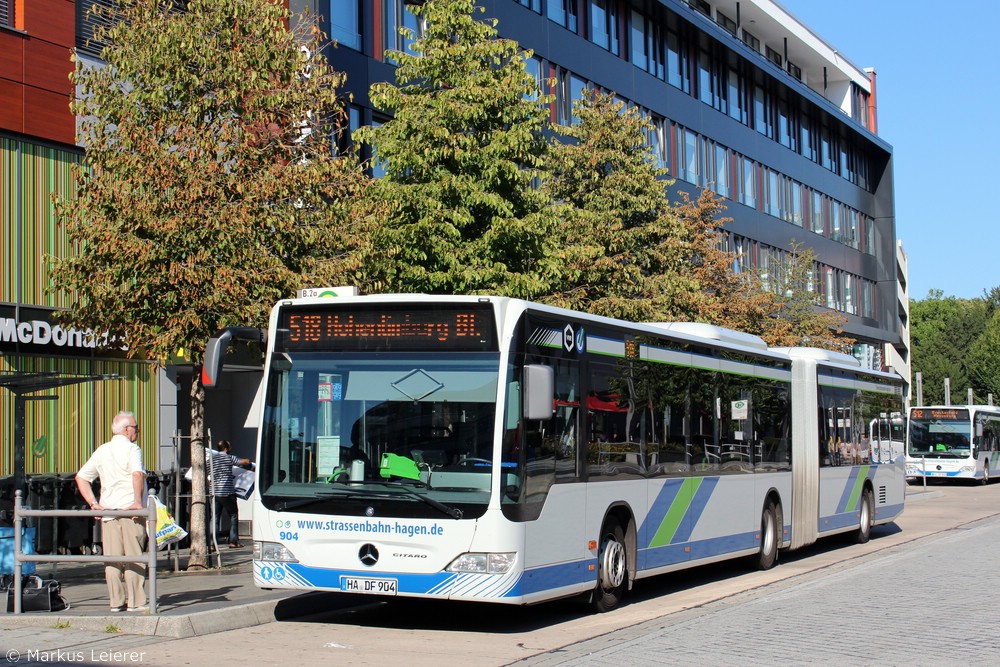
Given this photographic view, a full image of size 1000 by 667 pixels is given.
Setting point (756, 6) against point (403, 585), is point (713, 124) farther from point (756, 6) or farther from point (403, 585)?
point (403, 585)

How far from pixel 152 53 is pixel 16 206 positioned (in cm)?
518

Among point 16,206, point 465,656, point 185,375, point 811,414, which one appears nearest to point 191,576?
point 465,656

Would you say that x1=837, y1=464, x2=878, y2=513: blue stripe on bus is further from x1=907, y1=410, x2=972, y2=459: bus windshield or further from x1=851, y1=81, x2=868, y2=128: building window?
x1=851, y1=81, x2=868, y2=128: building window

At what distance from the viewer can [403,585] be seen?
1027 cm

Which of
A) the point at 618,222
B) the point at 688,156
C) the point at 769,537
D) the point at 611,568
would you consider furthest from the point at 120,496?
the point at 688,156

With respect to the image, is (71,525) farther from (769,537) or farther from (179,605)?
(769,537)

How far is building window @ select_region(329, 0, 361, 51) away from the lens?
2673 cm

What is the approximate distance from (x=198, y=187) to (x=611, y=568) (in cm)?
633

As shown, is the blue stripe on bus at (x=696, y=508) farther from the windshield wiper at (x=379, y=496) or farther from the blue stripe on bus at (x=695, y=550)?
the windshield wiper at (x=379, y=496)

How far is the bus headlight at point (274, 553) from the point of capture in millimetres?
10703

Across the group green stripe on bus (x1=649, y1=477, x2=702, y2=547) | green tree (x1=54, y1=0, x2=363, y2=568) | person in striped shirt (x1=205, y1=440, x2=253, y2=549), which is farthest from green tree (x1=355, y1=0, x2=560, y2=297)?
green stripe on bus (x1=649, y1=477, x2=702, y2=547)

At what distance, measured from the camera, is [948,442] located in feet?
151

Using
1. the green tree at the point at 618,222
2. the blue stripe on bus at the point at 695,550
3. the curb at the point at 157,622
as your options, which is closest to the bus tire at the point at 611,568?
the blue stripe on bus at the point at 695,550

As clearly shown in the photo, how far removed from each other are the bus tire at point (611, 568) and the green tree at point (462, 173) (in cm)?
712
